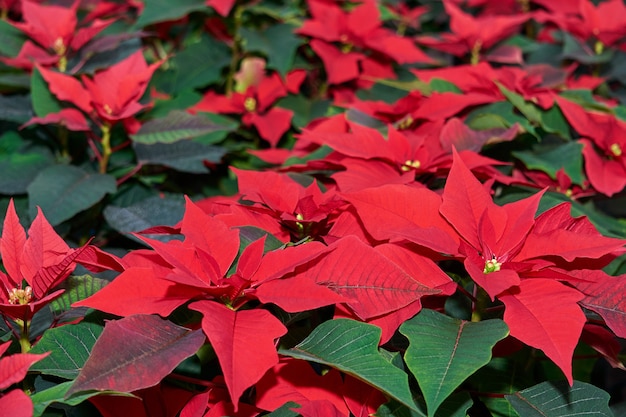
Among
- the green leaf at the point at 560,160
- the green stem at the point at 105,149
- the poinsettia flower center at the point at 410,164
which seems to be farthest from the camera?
the green stem at the point at 105,149

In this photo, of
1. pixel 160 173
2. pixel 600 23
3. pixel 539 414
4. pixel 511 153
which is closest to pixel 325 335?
pixel 539 414

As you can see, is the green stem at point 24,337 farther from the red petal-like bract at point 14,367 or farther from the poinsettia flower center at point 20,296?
the red petal-like bract at point 14,367

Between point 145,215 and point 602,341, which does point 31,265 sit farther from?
point 602,341

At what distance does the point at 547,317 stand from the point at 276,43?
914mm

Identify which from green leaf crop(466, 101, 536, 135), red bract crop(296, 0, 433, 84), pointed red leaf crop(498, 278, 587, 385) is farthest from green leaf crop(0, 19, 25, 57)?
pointed red leaf crop(498, 278, 587, 385)

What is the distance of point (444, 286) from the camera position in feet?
2.26

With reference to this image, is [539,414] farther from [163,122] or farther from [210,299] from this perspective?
[163,122]

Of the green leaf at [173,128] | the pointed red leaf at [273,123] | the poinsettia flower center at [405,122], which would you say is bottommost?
the pointed red leaf at [273,123]

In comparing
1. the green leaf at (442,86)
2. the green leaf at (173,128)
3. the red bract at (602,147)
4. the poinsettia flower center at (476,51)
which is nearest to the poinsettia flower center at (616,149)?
the red bract at (602,147)

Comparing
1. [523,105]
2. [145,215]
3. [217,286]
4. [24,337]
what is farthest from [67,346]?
[523,105]

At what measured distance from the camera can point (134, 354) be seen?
58 cm

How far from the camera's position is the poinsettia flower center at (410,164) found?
912 millimetres

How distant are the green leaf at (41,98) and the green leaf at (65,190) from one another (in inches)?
3.8

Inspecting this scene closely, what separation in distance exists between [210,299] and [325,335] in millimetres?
109
